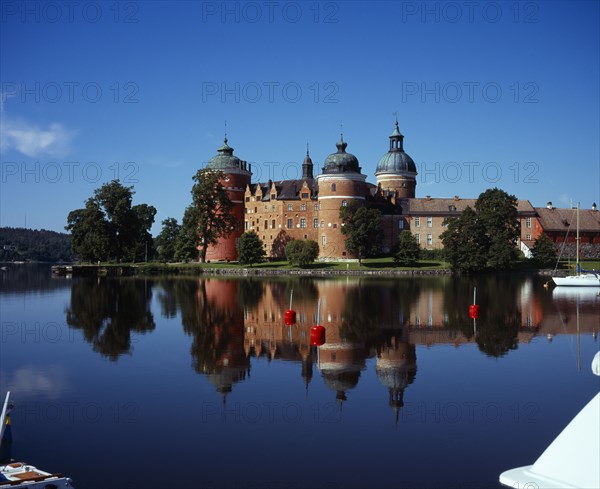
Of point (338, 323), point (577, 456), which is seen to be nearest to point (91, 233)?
point (338, 323)

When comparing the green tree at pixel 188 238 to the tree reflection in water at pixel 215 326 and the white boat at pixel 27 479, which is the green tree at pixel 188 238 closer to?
the tree reflection in water at pixel 215 326

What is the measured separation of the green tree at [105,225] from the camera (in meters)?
79.6

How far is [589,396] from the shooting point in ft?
51.9

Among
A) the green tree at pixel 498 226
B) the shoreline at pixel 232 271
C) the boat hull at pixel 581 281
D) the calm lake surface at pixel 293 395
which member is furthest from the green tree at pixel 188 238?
the calm lake surface at pixel 293 395

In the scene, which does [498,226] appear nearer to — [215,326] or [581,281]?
[581,281]

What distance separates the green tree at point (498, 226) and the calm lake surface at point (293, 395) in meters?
35.9

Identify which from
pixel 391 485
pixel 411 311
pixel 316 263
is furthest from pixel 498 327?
pixel 316 263

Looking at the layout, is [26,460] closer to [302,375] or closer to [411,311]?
[302,375]

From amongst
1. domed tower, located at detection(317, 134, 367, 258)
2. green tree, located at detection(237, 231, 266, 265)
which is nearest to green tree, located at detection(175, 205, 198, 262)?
green tree, located at detection(237, 231, 266, 265)

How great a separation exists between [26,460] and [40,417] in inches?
112

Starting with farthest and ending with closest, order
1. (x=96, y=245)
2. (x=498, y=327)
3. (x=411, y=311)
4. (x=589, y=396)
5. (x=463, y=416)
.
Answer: (x=96, y=245) < (x=411, y=311) < (x=498, y=327) < (x=589, y=396) < (x=463, y=416)

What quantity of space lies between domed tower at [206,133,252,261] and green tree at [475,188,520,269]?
3346cm

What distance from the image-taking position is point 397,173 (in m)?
95.9

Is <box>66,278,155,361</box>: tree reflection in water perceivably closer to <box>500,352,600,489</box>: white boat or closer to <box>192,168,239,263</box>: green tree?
<box>500,352,600,489</box>: white boat
